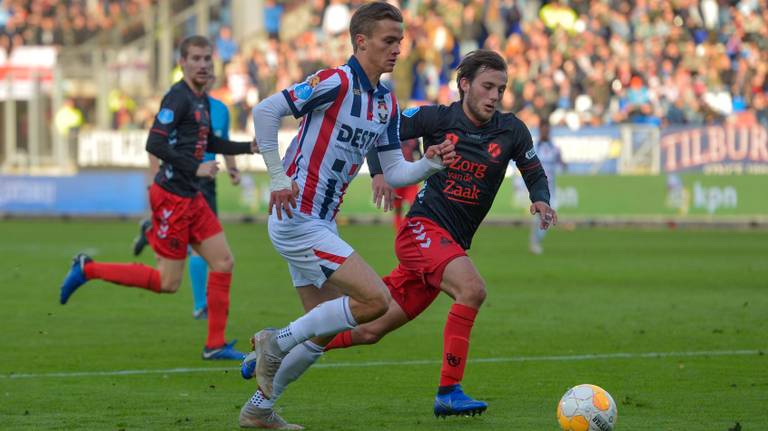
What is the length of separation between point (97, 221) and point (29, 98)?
8235 millimetres

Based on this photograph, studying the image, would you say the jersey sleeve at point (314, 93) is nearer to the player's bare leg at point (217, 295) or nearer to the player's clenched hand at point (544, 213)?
the player's clenched hand at point (544, 213)

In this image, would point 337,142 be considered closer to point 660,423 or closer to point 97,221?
point 660,423

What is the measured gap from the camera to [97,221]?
31.1m

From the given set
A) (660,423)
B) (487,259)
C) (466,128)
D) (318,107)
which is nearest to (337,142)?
(318,107)

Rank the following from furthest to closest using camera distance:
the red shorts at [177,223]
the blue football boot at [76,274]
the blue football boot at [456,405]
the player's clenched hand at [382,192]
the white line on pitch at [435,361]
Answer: the blue football boot at [76,274] < the red shorts at [177,223] < the white line on pitch at [435,361] < the player's clenched hand at [382,192] < the blue football boot at [456,405]

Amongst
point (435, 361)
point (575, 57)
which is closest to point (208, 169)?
point (435, 361)

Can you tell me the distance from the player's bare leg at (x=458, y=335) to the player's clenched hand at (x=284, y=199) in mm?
1205

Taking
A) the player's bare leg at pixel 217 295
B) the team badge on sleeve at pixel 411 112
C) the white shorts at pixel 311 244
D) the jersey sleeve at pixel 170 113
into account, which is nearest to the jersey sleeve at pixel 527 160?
the team badge on sleeve at pixel 411 112

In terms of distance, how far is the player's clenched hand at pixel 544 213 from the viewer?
313 inches

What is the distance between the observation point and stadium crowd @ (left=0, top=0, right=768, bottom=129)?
105 feet

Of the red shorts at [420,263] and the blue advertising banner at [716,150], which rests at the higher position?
the red shorts at [420,263]

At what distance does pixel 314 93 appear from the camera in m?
7.20

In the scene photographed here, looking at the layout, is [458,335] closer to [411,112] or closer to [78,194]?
[411,112]

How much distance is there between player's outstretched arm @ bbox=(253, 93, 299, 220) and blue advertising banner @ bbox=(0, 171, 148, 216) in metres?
24.3
